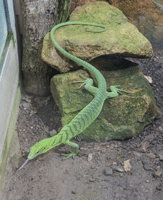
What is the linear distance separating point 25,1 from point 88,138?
2.46 meters

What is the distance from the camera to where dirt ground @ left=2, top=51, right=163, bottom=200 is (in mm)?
2746

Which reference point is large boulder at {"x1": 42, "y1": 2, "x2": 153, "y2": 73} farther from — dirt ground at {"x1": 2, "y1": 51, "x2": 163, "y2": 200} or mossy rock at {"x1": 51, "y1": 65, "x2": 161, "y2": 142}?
dirt ground at {"x1": 2, "y1": 51, "x2": 163, "y2": 200}

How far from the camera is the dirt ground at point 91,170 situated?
9.01ft

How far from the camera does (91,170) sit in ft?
9.91

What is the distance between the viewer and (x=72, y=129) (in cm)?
303

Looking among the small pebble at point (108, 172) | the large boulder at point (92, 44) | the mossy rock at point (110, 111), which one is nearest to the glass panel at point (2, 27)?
the large boulder at point (92, 44)

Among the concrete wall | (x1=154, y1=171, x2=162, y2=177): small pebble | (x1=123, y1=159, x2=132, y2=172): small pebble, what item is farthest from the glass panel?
(x1=154, y1=171, x2=162, y2=177): small pebble

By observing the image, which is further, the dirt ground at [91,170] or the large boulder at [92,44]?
the large boulder at [92,44]

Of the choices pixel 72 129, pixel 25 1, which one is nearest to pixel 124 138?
pixel 72 129

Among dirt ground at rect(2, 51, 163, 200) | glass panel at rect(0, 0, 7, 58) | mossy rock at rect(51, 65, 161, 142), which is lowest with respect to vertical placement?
dirt ground at rect(2, 51, 163, 200)

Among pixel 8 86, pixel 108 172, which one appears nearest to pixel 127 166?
pixel 108 172

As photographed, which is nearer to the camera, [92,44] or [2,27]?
[2,27]

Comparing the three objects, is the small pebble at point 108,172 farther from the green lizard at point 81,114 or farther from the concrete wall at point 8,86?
the concrete wall at point 8,86

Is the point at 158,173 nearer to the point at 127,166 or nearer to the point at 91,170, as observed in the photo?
the point at 127,166
